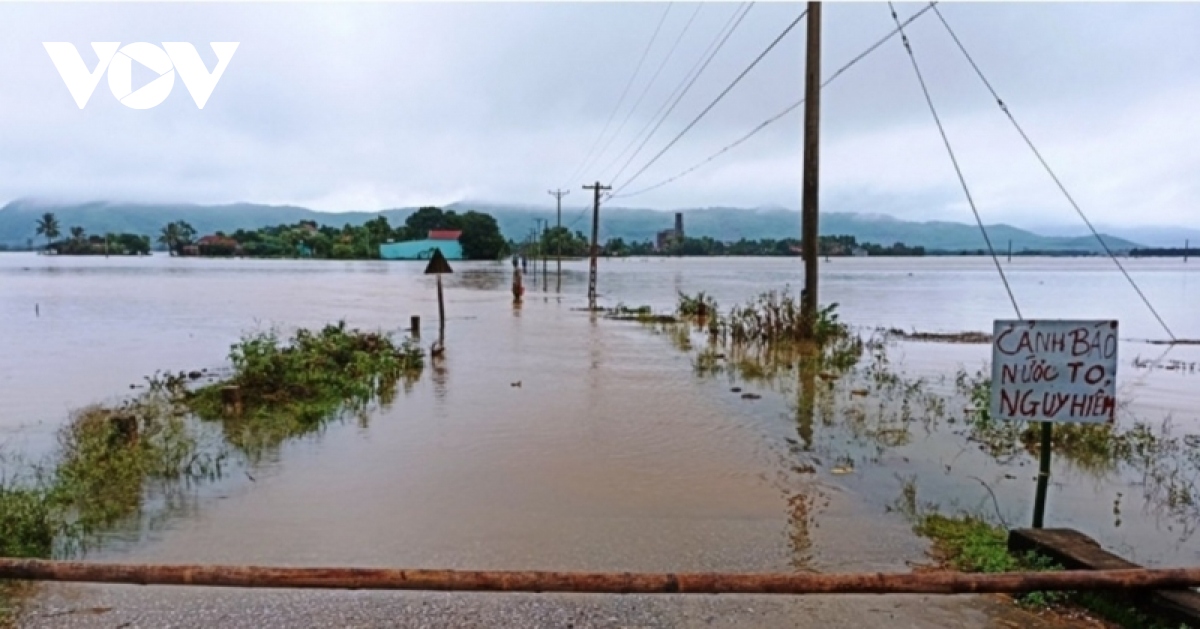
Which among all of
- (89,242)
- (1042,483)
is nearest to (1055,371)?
(1042,483)

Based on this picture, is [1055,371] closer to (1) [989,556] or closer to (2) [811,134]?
(1) [989,556]

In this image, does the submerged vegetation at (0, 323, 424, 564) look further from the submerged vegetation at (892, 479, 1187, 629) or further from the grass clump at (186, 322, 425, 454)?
the submerged vegetation at (892, 479, 1187, 629)

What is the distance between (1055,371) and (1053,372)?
13 mm

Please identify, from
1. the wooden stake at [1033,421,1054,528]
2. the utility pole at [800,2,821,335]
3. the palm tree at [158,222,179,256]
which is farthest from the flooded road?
the palm tree at [158,222,179,256]

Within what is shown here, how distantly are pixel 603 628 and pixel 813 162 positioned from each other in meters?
13.3

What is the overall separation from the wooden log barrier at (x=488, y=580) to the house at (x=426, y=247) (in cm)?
12756

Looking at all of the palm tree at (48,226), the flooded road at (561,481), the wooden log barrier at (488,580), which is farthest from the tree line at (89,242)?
the wooden log barrier at (488,580)

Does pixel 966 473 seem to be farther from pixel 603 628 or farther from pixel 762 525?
pixel 603 628

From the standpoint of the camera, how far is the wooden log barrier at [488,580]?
124 inches

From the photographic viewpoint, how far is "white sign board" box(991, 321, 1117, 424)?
183 inches

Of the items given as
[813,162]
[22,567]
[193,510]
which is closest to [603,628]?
[22,567]

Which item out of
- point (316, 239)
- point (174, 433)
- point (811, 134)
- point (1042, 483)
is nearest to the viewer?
point (1042, 483)

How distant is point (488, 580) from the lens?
3174 millimetres

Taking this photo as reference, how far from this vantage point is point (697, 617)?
402cm
